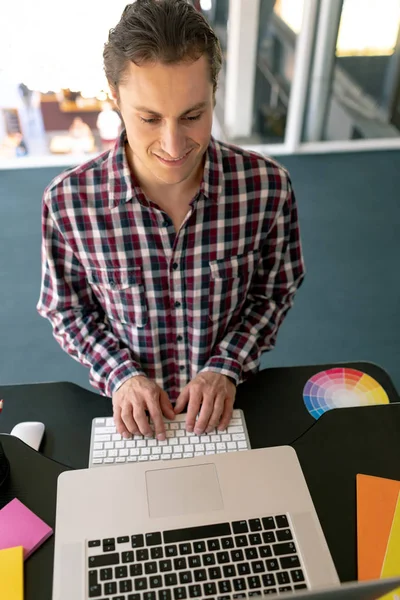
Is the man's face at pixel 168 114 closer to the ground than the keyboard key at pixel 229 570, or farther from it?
farther from it

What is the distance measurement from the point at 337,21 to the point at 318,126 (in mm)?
645

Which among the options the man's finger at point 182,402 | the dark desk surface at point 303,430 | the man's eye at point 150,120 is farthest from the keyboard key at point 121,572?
the man's eye at point 150,120

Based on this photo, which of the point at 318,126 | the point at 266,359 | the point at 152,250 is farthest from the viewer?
the point at 318,126

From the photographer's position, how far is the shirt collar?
99cm

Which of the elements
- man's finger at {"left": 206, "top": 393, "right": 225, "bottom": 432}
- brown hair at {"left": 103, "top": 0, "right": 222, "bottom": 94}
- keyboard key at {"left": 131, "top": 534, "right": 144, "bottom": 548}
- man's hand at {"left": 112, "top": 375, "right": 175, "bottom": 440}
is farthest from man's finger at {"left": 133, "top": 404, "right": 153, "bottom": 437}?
brown hair at {"left": 103, "top": 0, "right": 222, "bottom": 94}

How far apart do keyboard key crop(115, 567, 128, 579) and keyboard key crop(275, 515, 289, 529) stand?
23 centimetres

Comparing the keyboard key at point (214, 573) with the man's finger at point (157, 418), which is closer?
the keyboard key at point (214, 573)

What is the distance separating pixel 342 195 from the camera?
3.09 metres

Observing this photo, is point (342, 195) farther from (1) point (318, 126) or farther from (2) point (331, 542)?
(2) point (331, 542)

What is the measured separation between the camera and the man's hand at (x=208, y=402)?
93 cm

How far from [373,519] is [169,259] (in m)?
0.59

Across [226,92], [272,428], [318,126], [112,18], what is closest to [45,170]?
[112,18]

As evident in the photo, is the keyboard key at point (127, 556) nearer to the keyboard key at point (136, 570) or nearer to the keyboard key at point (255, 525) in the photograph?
the keyboard key at point (136, 570)

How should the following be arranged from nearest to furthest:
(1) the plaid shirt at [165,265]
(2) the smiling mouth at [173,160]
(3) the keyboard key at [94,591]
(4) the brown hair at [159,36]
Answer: (3) the keyboard key at [94,591] < (4) the brown hair at [159,36] < (2) the smiling mouth at [173,160] < (1) the plaid shirt at [165,265]
